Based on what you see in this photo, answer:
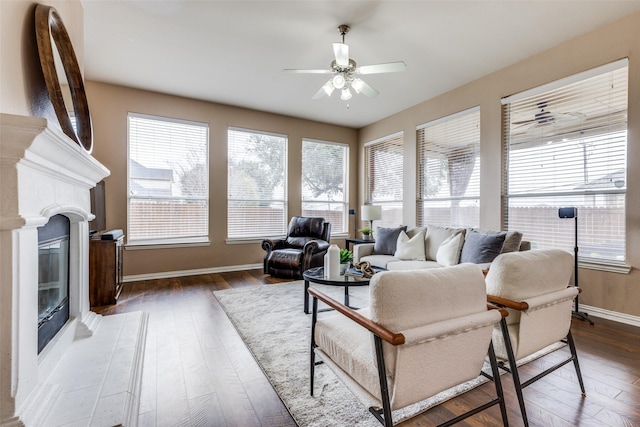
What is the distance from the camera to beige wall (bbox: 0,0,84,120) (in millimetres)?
1366

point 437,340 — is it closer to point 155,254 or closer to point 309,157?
point 155,254

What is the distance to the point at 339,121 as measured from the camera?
596cm

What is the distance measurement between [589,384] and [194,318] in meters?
3.16

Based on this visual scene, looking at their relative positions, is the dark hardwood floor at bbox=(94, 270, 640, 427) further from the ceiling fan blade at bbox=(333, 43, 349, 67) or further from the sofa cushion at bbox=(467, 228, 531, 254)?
the ceiling fan blade at bbox=(333, 43, 349, 67)

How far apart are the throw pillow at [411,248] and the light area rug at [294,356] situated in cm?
74

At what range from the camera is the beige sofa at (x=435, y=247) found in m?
3.06

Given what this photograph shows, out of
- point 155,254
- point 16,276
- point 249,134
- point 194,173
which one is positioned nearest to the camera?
point 16,276

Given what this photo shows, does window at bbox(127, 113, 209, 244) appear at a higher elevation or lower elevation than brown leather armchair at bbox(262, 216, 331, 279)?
higher

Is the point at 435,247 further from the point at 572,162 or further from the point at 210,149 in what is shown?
the point at 210,149

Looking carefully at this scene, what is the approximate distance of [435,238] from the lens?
3865 mm

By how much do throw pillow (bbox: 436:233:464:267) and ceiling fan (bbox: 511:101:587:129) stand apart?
63.9 inches

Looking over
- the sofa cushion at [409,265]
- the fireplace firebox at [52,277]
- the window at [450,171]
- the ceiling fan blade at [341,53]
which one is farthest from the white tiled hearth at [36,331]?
the window at [450,171]

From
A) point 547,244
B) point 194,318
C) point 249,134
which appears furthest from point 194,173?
point 547,244

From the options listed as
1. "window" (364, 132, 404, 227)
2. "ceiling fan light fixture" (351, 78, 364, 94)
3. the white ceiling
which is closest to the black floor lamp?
the white ceiling
